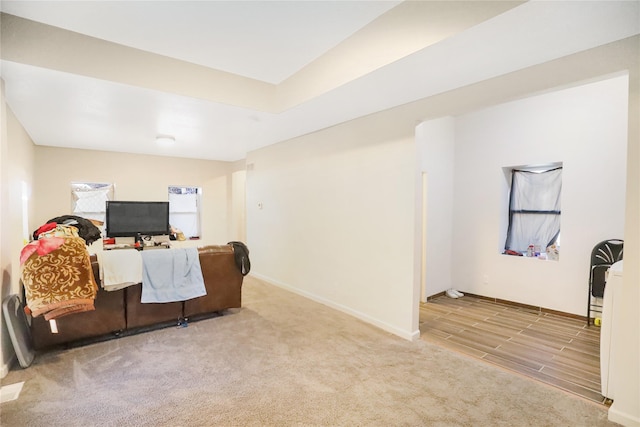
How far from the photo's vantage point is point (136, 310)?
10.6 ft

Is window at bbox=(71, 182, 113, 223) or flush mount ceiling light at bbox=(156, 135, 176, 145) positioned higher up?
flush mount ceiling light at bbox=(156, 135, 176, 145)

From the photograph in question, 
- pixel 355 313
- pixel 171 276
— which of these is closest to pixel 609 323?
pixel 355 313

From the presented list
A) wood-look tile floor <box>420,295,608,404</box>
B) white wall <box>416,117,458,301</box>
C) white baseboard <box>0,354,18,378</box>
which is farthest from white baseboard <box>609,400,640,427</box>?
white baseboard <box>0,354,18,378</box>

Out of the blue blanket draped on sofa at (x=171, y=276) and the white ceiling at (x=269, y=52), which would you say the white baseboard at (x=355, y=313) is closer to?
the blue blanket draped on sofa at (x=171, y=276)

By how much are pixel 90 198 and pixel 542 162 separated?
7501 mm

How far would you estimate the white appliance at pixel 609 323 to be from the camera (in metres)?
2.07

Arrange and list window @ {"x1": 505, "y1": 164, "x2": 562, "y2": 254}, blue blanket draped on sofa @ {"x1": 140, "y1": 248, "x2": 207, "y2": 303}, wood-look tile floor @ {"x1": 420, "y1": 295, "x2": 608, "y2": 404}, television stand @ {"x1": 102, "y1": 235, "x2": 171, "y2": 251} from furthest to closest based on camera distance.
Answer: television stand @ {"x1": 102, "y1": 235, "x2": 171, "y2": 251} → window @ {"x1": 505, "y1": 164, "x2": 562, "y2": 254} → blue blanket draped on sofa @ {"x1": 140, "y1": 248, "x2": 207, "y2": 303} → wood-look tile floor @ {"x1": 420, "y1": 295, "x2": 608, "y2": 404}

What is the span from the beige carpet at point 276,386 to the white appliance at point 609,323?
184 millimetres

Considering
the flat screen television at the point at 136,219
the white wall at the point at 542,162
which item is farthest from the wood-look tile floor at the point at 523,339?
the flat screen television at the point at 136,219

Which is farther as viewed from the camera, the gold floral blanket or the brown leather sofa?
the brown leather sofa

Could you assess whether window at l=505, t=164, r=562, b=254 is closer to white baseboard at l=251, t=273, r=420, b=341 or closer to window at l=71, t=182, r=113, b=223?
white baseboard at l=251, t=273, r=420, b=341

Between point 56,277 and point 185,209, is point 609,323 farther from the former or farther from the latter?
point 185,209

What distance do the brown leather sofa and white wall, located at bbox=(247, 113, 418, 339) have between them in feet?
3.95

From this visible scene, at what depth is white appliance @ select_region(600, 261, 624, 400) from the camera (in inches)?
81.6
